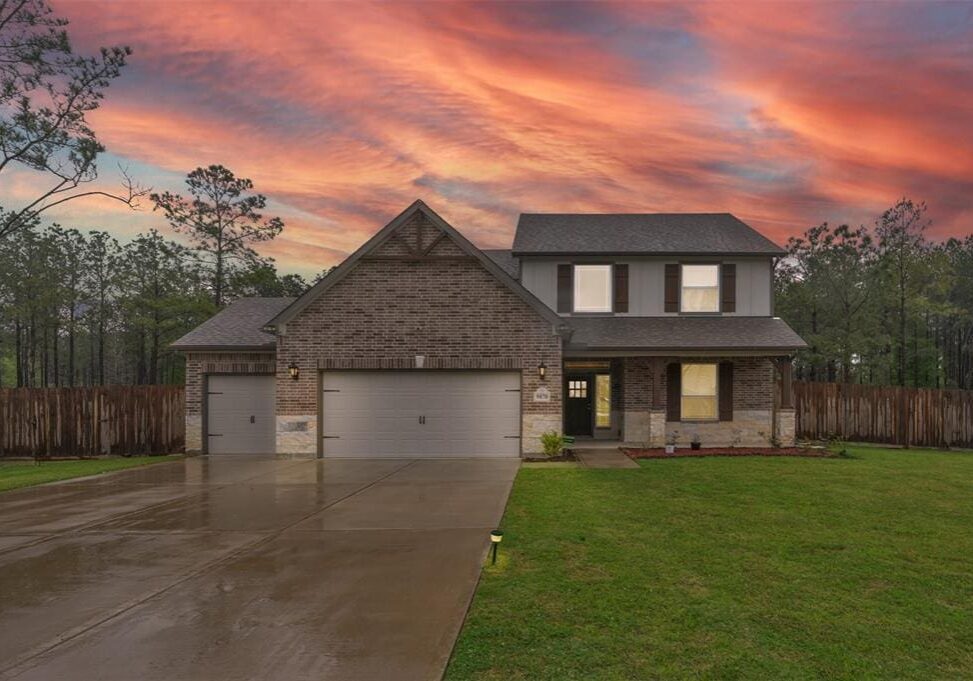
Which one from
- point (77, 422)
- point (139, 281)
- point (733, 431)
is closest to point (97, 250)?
point (139, 281)

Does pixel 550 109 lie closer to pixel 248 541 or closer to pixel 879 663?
pixel 248 541

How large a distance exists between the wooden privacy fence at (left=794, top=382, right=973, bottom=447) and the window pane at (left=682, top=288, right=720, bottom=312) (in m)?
4.47

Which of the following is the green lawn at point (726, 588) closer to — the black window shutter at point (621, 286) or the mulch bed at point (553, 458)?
the mulch bed at point (553, 458)

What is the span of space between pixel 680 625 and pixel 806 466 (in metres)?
11.3

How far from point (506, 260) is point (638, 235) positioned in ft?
16.9

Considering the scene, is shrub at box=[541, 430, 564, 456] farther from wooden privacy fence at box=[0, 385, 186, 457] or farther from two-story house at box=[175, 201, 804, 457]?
wooden privacy fence at box=[0, 385, 186, 457]

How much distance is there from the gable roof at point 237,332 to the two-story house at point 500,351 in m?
0.07

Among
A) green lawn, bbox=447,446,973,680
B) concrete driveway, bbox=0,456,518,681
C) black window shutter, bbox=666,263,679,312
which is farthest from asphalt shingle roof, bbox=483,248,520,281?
green lawn, bbox=447,446,973,680

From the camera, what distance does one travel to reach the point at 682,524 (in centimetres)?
834

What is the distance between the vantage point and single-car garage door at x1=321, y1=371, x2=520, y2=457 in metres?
16.2

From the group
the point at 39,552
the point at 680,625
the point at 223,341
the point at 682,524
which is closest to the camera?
the point at 680,625

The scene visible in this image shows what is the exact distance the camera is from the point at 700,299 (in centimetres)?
1977

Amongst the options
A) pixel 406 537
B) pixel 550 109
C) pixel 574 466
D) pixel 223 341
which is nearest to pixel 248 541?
pixel 406 537

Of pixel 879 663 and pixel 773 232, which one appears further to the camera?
pixel 773 232
